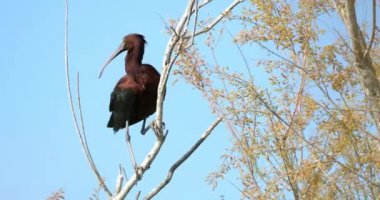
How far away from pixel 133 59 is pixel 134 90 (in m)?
0.29

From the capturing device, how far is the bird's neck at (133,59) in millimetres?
4582

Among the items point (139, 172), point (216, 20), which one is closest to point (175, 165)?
point (139, 172)

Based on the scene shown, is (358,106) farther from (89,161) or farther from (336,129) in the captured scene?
(89,161)

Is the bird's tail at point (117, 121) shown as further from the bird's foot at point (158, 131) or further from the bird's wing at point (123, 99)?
the bird's foot at point (158, 131)

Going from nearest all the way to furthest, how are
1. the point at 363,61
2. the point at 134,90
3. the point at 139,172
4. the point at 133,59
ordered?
the point at 363,61, the point at 139,172, the point at 134,90, the point at 133,59

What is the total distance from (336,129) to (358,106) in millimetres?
143

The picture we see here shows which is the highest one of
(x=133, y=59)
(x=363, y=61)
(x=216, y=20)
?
(x=133, y=59)

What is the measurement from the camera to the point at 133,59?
4.63 metres

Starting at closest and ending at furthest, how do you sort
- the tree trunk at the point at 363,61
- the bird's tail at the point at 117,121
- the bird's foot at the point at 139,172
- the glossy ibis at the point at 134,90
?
the tree trunk at the point at 363,61, the bird's foot at the point at 139,172, the glossy ibis at the point at 134,90, the bird's tail at the point at 117,121

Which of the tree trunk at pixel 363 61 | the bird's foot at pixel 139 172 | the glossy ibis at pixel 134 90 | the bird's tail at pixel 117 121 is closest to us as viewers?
the tree trunk at pixel 363 61

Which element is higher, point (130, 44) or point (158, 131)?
point (130, 44)

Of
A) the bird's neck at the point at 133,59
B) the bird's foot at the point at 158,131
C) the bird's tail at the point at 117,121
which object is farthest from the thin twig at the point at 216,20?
the bird's tail at the point at 117,121

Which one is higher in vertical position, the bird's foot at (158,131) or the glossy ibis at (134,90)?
the glossy ibis at (134,90)

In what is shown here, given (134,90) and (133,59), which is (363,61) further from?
(133,59)
